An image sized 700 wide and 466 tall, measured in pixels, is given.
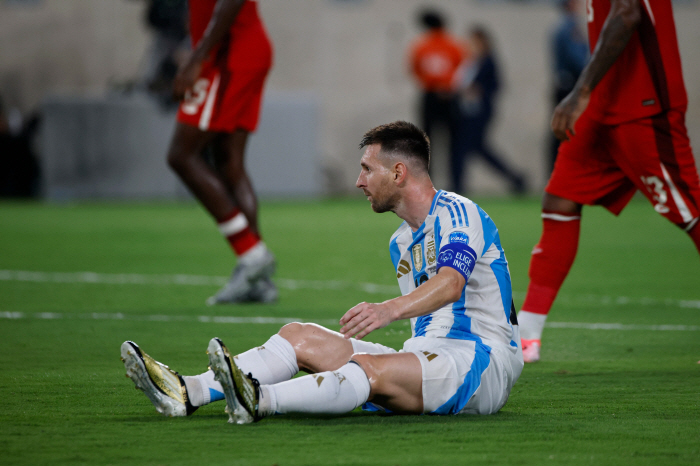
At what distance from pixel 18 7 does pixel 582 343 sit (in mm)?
15378

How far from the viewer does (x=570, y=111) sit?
14.6ft

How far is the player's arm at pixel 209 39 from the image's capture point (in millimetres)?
6301

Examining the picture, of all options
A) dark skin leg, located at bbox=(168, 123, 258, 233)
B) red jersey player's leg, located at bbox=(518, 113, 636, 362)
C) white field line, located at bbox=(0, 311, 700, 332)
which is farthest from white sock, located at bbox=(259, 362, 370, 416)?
dark skin leg, located at bbox=(168, 123, 258, 233)

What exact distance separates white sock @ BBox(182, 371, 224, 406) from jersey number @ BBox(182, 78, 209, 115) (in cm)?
326

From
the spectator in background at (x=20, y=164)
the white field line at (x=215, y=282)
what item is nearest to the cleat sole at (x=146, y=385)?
the white field line at (x=215, y=282)

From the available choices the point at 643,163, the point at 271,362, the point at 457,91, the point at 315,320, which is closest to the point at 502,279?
the point at 271,362

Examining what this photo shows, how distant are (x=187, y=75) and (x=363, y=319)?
11.9 ft

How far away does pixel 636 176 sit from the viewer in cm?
458

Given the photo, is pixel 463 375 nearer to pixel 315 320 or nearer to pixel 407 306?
pixel 407 306

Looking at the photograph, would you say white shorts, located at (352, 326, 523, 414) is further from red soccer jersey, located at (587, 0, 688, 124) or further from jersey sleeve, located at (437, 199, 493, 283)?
red soccer jersey, located at (587, 0, 688, 124)

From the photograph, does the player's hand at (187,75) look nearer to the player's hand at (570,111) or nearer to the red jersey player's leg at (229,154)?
the red jersey player's leg at (229,154)

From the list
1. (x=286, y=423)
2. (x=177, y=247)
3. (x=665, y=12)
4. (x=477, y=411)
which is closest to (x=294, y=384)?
(x=286, y=423)

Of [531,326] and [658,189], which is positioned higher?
[658,189]

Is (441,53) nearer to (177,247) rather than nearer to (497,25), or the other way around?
(497,25)
